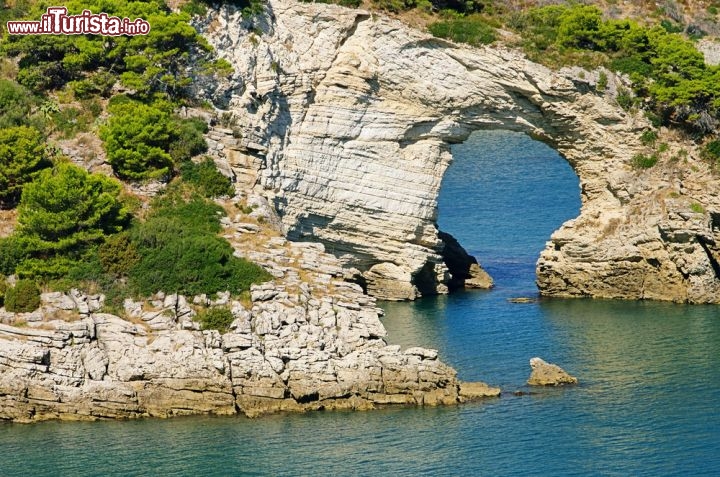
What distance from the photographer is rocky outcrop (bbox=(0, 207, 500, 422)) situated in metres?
56.0

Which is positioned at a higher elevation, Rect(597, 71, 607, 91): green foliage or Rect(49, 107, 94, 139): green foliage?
Rect(597, 71, 607, 91): green foliage

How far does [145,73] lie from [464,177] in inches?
1851

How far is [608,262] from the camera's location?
7700 centimetres

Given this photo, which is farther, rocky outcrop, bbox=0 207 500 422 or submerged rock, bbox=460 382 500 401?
submerged rock, bbox=460 382 500 401

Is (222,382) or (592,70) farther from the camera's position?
(592,70)

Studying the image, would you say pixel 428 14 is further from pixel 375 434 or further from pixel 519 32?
pixel 375 434

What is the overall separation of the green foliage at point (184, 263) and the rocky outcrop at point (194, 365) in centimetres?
119

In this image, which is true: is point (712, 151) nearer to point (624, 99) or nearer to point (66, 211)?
point (624, 99)

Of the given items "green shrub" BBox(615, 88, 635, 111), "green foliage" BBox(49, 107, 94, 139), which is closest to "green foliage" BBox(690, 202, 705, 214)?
"green shrub" BBox(615, 88, 635, 111)

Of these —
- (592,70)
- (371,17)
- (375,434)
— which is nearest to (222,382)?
(375,434)

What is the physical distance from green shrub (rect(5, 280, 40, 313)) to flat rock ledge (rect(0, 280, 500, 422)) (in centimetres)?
36

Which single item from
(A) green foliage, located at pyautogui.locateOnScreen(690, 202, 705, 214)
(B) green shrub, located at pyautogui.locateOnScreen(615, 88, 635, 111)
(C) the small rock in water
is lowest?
(C) the small rock in water

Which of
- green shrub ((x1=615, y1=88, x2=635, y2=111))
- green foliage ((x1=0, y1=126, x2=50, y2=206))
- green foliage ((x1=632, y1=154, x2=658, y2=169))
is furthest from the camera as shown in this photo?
green shrub ((x1=615, y1=88, x2=635, y2=111))

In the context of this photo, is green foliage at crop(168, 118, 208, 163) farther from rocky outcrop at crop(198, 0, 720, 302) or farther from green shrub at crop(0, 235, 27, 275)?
green shrub at crop(0, 235, 27, 275)
